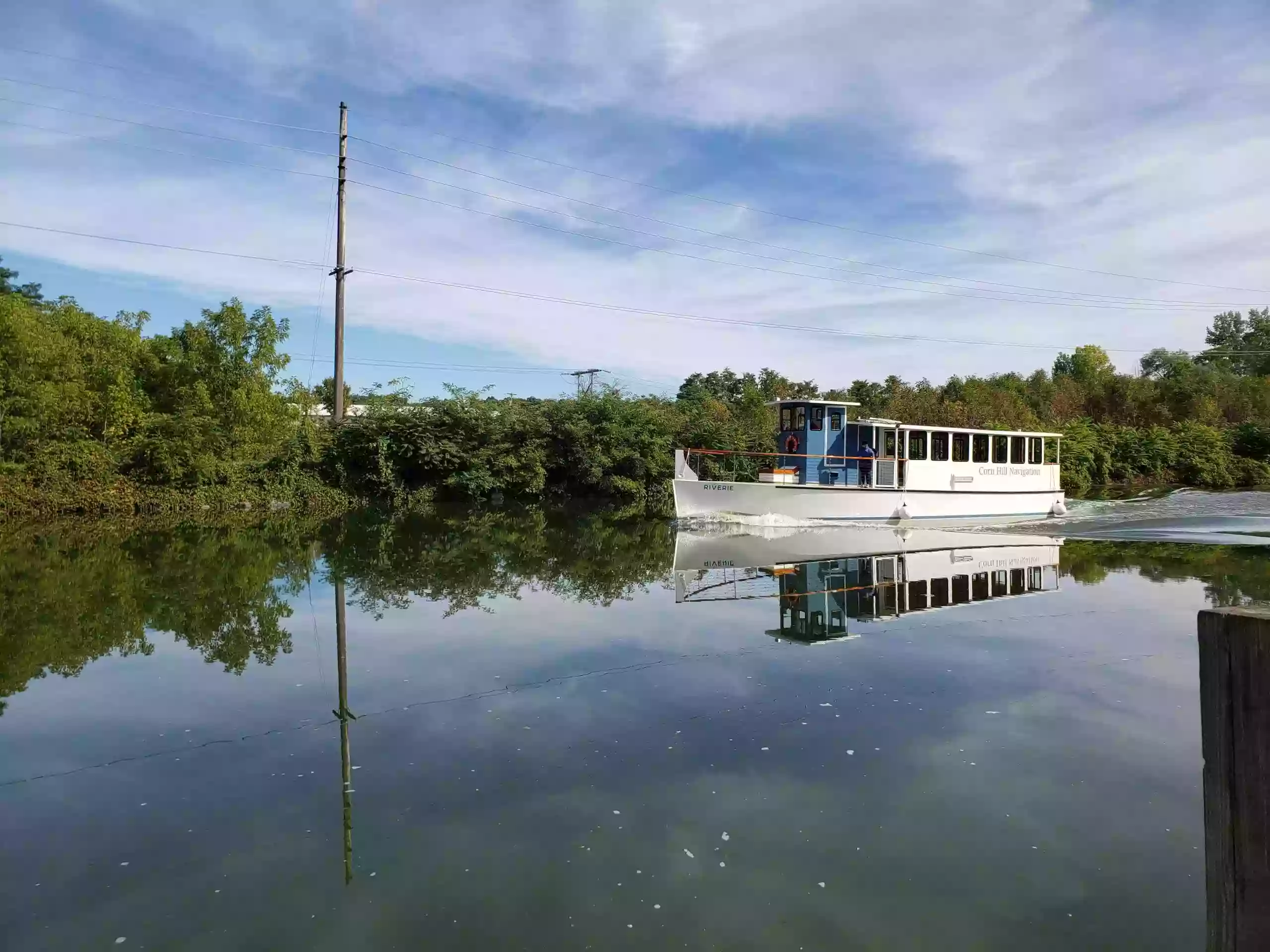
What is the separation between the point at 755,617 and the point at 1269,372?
239 ft

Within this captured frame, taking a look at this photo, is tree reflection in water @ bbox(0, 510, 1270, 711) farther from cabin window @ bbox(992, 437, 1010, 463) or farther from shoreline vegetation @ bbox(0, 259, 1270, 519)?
cabin window @ bbox(992, 437, 1010, 463)

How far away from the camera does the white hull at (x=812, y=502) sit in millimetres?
22641

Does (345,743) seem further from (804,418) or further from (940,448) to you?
(940,448)

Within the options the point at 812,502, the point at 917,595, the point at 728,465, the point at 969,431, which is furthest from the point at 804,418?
the point at 917,595

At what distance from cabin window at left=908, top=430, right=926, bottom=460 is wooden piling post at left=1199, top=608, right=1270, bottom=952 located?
23151 millimetres

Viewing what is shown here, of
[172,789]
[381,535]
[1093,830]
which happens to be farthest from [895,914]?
[381,535]

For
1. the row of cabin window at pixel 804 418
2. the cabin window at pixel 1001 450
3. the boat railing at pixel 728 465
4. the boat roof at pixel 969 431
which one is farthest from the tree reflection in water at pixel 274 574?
the boat railing at pixel 728 465

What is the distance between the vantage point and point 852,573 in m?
13.7

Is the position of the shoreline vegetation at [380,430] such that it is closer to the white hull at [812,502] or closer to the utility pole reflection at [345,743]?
the white hull at [812,502]

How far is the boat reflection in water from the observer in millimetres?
10664

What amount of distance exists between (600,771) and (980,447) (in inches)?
921

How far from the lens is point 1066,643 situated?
28.5ft

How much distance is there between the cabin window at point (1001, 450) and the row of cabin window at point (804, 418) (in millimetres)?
5696

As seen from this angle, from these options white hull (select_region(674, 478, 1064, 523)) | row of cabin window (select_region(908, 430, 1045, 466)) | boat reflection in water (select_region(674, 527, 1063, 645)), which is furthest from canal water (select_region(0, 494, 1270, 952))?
row of cabin window (select_region(908, 430, 1045, 466))
